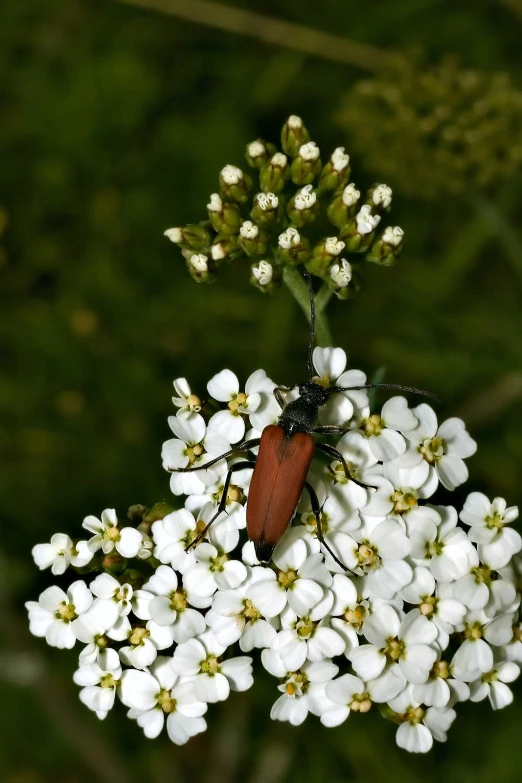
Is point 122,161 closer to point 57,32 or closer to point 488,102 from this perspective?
point 57,32

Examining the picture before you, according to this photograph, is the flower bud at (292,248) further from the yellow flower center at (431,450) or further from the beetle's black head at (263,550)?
the beetle's black head at (263,550)

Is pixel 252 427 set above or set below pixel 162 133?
above

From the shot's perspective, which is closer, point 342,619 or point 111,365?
point 342,619

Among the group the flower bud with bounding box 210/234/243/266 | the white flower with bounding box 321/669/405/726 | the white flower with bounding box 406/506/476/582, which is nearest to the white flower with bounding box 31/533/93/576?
the white flower with bounding box 321/669/405/726

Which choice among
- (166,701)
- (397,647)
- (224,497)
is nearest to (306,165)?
(224,497)

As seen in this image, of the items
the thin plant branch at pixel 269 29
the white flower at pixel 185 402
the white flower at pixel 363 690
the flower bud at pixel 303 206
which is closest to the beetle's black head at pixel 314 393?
the white flower at pixel 185 402

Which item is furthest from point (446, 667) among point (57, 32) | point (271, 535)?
point (57, 32)
